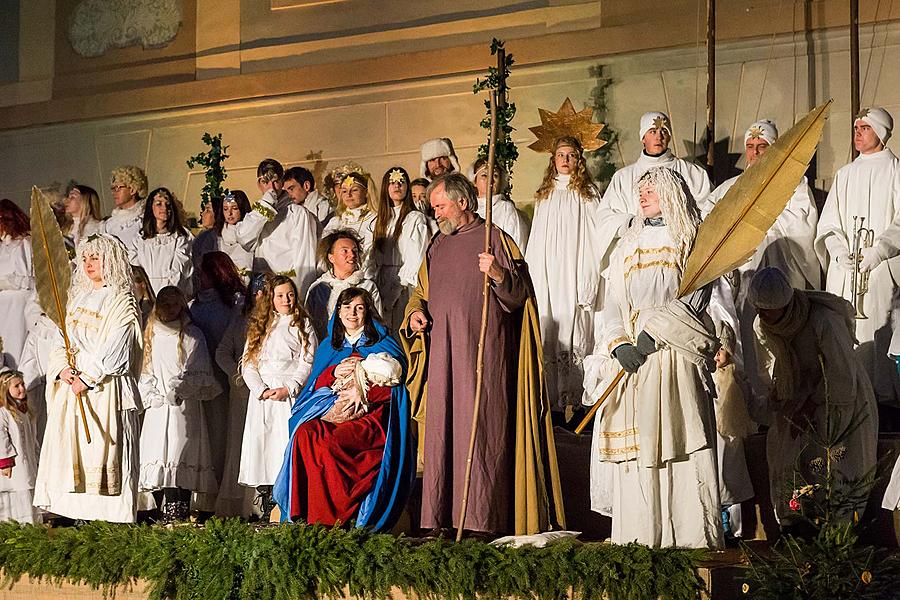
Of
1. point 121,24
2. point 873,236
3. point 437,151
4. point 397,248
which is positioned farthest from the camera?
point 121,24

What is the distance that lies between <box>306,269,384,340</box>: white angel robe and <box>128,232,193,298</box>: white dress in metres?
1.35

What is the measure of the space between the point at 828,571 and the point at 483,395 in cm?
197

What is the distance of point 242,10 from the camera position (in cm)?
1409

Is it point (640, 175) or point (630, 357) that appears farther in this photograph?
point (640, 175)

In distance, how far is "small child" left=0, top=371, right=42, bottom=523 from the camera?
8891 mm

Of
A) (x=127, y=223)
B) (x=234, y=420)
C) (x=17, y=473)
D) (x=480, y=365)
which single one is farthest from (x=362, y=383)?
(x=127, y=223)

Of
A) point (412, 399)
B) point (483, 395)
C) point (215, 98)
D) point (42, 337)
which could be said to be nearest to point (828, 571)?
point (483, 395)

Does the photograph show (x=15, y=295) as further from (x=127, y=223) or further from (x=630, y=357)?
(x=630, y=357)

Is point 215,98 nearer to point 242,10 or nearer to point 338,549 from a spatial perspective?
point 242,10

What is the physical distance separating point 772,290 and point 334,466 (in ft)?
7.55

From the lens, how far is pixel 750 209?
6.44 m

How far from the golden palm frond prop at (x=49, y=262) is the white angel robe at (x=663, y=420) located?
3.29m

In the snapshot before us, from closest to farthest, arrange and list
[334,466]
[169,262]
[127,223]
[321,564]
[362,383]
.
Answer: [321,564] < [334,466] < [362,383] < [169,262] < [127,223]

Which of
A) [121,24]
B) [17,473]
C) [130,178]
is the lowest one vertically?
[17,473]
